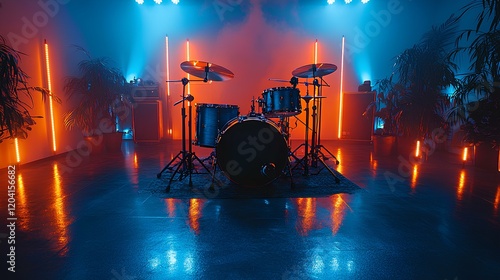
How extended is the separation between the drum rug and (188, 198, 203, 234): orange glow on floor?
164 mm

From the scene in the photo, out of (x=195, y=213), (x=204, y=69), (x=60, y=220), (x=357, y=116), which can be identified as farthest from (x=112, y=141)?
(x=357, y=116)

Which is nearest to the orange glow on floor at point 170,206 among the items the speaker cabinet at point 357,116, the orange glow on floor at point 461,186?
the orange glow on floor at point 461,186

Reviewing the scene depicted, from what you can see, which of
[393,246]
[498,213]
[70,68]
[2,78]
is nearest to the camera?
[393,246]

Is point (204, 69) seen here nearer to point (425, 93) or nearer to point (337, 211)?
point (337, 211)

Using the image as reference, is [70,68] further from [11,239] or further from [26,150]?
[11,239]

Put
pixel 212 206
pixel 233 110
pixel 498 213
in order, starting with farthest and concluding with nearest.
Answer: pixel 233 110 → pixel 212 206 → pixel 498 213

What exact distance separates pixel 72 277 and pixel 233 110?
9.18 ft

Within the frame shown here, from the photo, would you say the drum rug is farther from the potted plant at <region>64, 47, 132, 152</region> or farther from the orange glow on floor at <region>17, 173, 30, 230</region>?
the potted plant at <region>64, 47, 132, 152</region>

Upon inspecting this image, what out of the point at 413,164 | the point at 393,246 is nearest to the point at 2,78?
the point at 393,246

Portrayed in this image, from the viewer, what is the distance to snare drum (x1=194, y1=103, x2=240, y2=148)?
12.3 ft

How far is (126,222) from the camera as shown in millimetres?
2176

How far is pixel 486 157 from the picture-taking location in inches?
161

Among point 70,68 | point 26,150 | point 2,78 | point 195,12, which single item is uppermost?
point 195,12

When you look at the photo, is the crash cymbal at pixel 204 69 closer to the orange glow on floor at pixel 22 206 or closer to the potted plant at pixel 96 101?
the orange glow on floor at pixel 22 206
